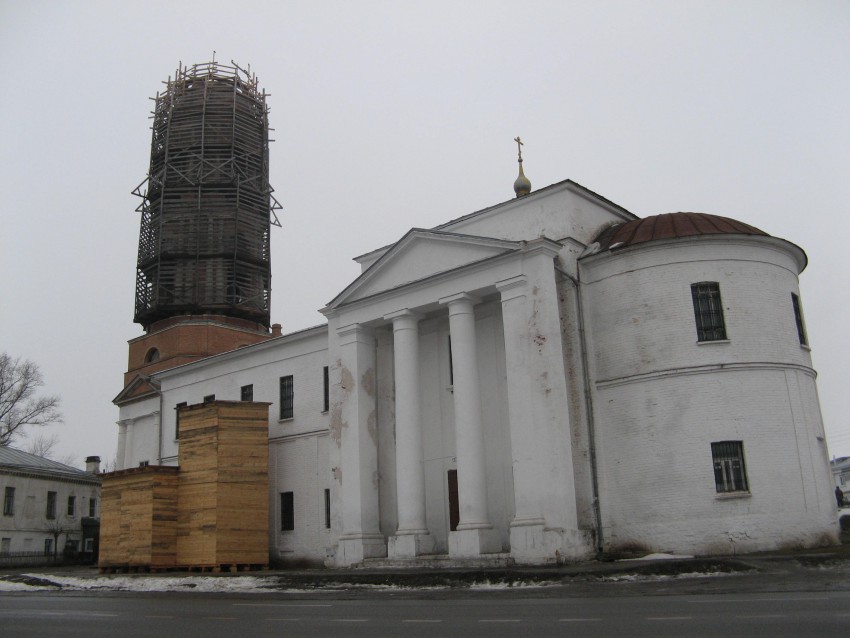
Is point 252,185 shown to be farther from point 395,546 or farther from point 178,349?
point 395,546

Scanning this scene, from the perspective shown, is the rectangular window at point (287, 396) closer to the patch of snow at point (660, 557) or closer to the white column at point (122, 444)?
the white column at point (122, 444)

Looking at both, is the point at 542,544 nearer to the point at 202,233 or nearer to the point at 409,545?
the point at 409,545

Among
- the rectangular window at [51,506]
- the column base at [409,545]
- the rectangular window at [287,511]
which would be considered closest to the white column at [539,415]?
the column base at [409,545]

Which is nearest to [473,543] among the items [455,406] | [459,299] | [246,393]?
[455,406]

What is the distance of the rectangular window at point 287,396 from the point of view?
111ft

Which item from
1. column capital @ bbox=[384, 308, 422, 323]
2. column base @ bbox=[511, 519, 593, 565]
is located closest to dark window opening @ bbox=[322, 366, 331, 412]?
column capital @ bbox=[384, 308, 422, 323]

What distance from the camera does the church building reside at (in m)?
22.8

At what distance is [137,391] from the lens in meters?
42.3

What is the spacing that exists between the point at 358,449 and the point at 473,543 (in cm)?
571

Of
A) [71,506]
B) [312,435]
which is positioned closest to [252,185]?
[312,435]

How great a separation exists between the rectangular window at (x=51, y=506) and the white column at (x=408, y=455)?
100 ft

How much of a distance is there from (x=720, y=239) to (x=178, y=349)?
1072 inches

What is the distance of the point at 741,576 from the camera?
1675cm

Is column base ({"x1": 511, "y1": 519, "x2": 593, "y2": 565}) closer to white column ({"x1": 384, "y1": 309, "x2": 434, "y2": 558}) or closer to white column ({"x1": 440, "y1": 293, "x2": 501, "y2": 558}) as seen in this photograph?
white column ({"x1": 440, "y1": 293, "x2": 501, "y2": 558})
